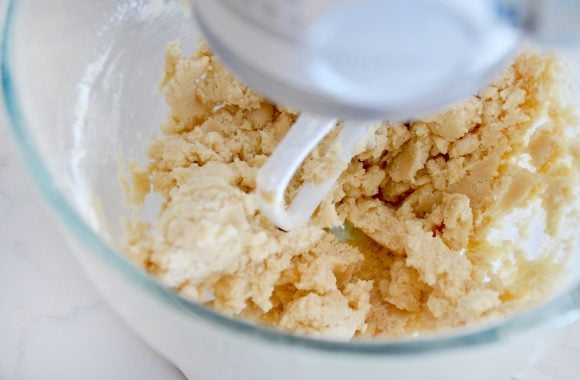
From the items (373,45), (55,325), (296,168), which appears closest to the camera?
(373,45)

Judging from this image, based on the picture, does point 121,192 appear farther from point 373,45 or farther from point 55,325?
point 373,45

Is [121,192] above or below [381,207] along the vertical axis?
below

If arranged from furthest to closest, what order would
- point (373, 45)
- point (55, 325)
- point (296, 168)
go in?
point (55, 325), point (296, 168), point (373, 45)

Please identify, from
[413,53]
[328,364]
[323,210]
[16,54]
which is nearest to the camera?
[413,53]

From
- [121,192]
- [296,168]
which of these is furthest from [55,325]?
[296,168]

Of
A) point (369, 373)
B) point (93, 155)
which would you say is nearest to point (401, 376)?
point (369, 373)

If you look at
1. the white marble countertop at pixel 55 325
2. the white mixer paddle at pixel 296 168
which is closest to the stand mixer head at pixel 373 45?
the white mixer paddle at pixel 296 168

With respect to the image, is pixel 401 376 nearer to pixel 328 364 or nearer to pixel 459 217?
pixel 328 364
